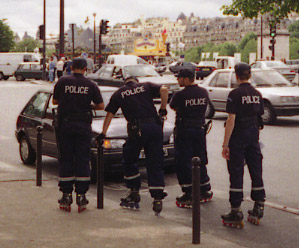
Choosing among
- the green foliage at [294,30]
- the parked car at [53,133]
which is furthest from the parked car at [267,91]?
the green foliage at [294,30]

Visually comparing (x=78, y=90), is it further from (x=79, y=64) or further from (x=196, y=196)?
(x=196, y=196)

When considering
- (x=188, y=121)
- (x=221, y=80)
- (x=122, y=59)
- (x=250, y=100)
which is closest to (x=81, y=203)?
(x=188, y=121)

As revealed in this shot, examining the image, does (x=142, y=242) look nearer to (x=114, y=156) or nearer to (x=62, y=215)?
(x=62, y=215)

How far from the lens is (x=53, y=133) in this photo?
9.38 metres

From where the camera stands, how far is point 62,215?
6734 mm

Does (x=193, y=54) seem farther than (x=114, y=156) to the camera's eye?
Yes

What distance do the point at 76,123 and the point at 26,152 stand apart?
3.63m

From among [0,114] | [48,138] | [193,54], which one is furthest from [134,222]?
[193,54]

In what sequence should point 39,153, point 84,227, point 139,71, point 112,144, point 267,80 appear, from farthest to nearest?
point 139,71 < point 267,80 < point 112,144 < point 39,153 < point 84,227

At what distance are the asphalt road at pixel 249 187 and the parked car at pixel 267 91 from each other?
1.17 meters

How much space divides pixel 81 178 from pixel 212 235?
72.8 inches

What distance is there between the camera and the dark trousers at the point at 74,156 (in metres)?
6.92

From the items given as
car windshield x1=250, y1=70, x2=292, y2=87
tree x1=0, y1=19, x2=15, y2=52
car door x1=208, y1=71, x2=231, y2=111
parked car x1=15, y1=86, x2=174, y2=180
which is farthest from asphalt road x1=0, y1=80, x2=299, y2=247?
tree x1=0, y1=19, x2=15, y2=52

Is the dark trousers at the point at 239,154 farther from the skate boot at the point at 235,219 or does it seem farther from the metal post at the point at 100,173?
the metal post at the point at 100,173
